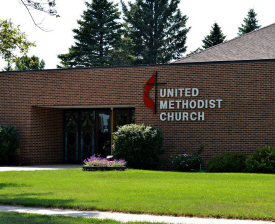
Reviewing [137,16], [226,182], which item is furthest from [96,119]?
[137,16]

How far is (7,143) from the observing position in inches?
907

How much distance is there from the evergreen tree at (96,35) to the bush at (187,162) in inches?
1169

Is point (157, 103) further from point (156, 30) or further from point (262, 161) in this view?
point (156, 30)

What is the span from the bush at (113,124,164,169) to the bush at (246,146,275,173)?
3.83 metres

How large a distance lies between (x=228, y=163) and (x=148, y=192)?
8.08 meters

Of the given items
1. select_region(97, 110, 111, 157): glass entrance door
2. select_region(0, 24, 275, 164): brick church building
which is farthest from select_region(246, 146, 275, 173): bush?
select_region(97, 110, 111, 157): glass entrance door

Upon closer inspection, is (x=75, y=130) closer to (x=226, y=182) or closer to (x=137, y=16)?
(x=226, y=182)

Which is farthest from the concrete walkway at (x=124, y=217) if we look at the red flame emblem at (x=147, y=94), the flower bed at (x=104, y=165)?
the red flame emblem at (x=147, y=94)

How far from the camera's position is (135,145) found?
2042 cm

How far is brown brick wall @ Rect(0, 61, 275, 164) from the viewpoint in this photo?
69.4ft

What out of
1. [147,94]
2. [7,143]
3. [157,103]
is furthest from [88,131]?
[157,103]

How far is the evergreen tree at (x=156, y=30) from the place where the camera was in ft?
173

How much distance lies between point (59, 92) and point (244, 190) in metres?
13.2

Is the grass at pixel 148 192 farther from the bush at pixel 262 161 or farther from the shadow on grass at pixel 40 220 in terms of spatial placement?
the bush at pixel 262 161
